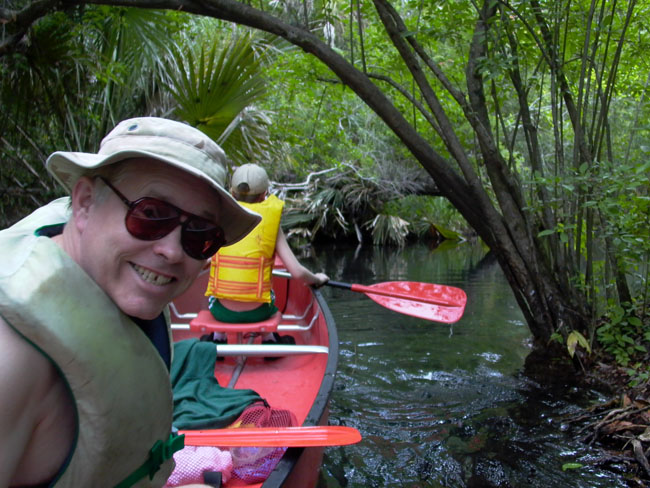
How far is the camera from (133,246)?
3.71 ft

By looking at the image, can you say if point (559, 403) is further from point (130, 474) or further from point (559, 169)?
point (130, 474)

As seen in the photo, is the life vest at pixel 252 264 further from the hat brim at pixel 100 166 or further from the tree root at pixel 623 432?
the hat brim at pixel 100 166

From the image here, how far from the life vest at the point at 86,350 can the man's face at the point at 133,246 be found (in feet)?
0.13

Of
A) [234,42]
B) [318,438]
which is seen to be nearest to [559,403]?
[318,438]

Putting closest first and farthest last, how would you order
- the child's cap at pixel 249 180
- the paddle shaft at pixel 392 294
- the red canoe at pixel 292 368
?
1. the red canoe at pixel 292 368
2. the child's cap at pixel 249 180
3. the paddle shaft at pixel 392 294

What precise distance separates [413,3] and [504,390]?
3653 mm

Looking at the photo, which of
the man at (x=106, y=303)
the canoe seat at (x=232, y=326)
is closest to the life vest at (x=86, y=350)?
the man at (x=106, y=303)

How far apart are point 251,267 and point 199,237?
2926 mm

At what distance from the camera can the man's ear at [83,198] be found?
115cm

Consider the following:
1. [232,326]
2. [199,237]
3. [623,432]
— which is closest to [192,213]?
[199,237]

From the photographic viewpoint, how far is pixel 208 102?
302 inches

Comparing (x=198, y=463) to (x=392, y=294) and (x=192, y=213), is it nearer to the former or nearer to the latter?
(x=192, y=213)

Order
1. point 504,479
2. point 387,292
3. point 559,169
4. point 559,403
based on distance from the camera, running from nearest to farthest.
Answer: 1. point 504,479
2. point 559,403
3. point 559,169
4. point 387,292

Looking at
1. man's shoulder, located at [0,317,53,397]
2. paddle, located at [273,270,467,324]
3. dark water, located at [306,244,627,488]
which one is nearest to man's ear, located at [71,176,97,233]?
man's shoulder, located at [0,317,53,397]
